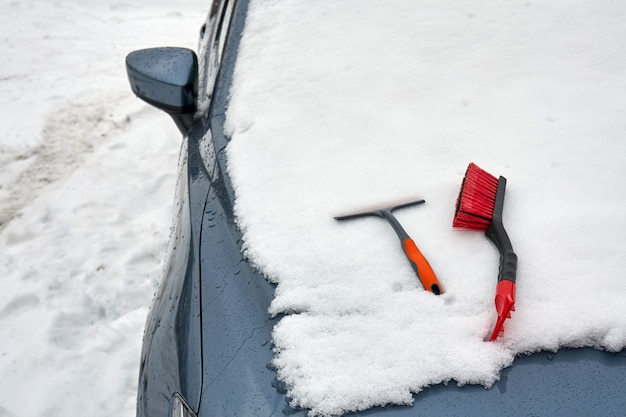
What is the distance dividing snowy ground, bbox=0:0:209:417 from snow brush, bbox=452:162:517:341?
1449 mm

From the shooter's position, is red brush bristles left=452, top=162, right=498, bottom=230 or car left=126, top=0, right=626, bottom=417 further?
red brush bristles left=452, top=162, right=498, bottom=230

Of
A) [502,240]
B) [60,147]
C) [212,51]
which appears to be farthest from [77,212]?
[502,240]

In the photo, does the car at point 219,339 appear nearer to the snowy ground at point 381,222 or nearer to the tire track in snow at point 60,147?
the snowy ground at point 381,222

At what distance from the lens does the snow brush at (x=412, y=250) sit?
112cm

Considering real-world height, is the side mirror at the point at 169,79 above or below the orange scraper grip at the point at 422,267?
above

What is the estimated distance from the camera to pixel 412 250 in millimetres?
1180

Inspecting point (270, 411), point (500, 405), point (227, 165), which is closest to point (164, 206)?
point (227, 165)

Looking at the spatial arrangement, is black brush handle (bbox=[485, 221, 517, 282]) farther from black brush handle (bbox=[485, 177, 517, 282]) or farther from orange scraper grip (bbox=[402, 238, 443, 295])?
orange scraper grip (bbox=[402, 238, 443, 295])

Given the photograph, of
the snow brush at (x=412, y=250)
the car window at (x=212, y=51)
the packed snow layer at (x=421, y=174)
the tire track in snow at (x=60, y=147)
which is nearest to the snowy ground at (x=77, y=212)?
the tire track in snow at (x=60, y=147)

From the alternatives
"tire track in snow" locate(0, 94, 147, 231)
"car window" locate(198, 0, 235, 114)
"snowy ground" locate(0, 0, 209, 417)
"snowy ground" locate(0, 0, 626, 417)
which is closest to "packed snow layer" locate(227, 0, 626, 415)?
"snowy ground" locate(0, 0, 626, 417)

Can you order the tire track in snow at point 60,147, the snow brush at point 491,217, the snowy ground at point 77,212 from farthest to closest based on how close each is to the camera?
the tire track in snow at point 60,147
the snowy ground at point 77,212
the snow brush at point 491,217

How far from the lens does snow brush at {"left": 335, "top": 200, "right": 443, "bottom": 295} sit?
3.67 feet

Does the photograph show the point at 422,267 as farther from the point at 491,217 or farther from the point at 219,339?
the point at 219,339

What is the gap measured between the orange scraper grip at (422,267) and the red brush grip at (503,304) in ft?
0.39
